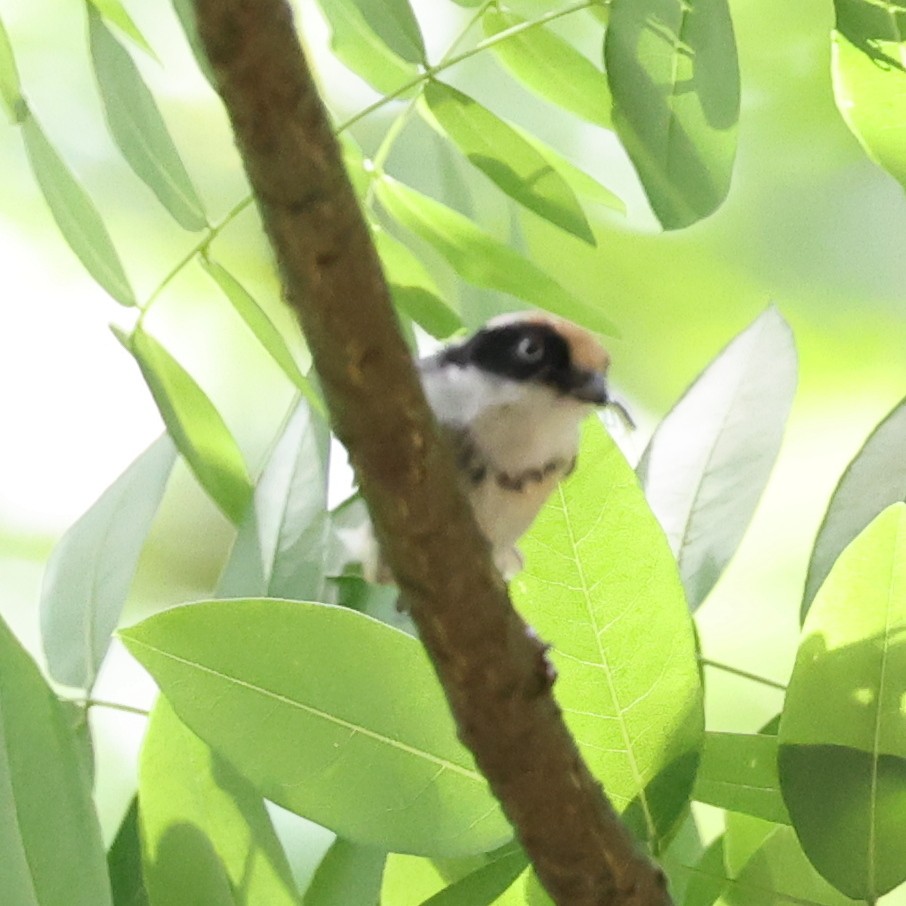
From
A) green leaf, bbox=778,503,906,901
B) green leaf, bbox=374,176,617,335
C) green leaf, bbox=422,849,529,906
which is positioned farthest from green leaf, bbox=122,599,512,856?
green leaf, bbox=374,176,617,335

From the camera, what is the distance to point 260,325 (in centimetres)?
62

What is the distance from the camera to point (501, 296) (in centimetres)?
82

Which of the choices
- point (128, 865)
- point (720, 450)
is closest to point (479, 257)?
point (720, 450)

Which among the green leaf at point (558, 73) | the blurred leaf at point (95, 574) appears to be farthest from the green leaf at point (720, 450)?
the blurred leaf at point (95, 574)

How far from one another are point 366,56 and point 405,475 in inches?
14.7

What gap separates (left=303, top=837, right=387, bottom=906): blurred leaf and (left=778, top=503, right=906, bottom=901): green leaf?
198mm

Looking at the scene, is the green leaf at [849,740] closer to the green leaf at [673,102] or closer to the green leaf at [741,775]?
the green leaf at [741,775]

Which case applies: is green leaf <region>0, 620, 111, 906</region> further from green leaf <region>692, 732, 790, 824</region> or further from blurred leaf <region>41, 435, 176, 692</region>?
green leaf <region>692, 732, 790, 824</region>

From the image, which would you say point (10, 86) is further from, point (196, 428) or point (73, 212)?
point (196, 428)

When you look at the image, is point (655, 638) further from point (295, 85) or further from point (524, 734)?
point (295, 85)

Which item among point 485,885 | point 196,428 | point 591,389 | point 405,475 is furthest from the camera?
point 591,389

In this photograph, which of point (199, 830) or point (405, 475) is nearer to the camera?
point (405, 475)

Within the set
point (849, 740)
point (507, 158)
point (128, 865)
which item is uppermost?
point (507, 158)

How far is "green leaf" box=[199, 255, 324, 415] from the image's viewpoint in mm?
603
